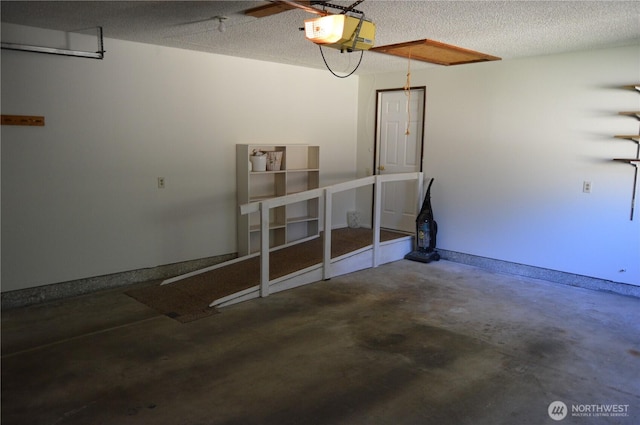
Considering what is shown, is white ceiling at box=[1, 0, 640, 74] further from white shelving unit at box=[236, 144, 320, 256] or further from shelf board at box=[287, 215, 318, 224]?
shelf board at box=[287, 215, 318, 224]

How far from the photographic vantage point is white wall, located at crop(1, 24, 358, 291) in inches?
176

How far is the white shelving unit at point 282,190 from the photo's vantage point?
5926mm

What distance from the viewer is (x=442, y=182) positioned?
21.3 ft

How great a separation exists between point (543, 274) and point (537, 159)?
130cm

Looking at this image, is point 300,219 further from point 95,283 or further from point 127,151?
point 95,283

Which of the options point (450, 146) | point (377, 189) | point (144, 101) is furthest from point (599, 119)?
point (144, 101)

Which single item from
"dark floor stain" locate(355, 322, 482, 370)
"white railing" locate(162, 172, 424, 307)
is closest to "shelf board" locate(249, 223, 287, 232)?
"white railing" locate(162, 172, 424, 307)

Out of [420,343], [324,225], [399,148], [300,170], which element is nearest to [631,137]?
[399,148]

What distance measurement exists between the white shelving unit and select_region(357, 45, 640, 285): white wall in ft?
5.15

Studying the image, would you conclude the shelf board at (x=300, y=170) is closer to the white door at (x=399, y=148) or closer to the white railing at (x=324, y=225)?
the white railing at (x=324, y=225)

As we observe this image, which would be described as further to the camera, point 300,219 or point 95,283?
point 300,219

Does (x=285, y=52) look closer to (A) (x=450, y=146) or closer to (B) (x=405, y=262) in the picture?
(A) (x=450, y=146)

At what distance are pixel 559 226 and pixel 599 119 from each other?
1189 mm

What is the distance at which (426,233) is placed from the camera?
641 cm
